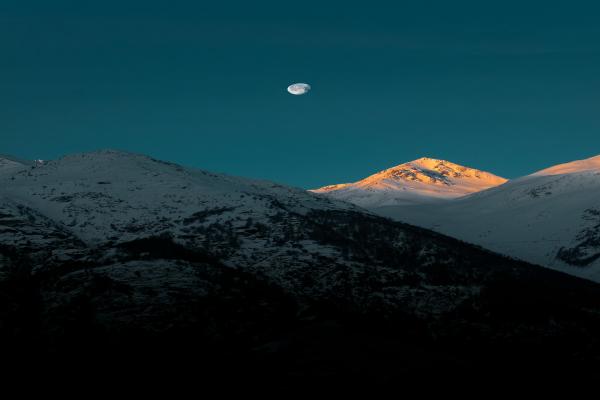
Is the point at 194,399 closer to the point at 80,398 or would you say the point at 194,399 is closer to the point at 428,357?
the point at 80,398

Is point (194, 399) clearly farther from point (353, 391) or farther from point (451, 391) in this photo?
point (451, 391)

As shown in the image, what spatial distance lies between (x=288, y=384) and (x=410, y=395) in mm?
22633

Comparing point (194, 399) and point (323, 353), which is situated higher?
point (323, 353)

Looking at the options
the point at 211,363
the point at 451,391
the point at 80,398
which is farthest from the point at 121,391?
the point at 451,391

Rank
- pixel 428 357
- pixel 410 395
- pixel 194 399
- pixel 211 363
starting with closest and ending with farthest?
pixel 410 395
pixel 194 399
pixel 428 357
pixel 211 363

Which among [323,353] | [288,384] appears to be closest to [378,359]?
[323,353]

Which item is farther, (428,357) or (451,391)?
(428,357)

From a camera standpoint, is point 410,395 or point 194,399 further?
point 194,399

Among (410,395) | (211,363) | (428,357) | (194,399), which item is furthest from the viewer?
(211,363)

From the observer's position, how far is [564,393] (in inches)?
6555

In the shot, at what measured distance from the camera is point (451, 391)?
459 feet

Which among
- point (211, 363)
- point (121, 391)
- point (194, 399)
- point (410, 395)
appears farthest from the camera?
point (211, 363)

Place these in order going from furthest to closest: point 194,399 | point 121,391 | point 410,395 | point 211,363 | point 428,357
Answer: point 211,363 → point 121,391 → point 428,357 → point 194,399 → point 410,395

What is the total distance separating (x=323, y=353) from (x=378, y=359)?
11.8 metres
